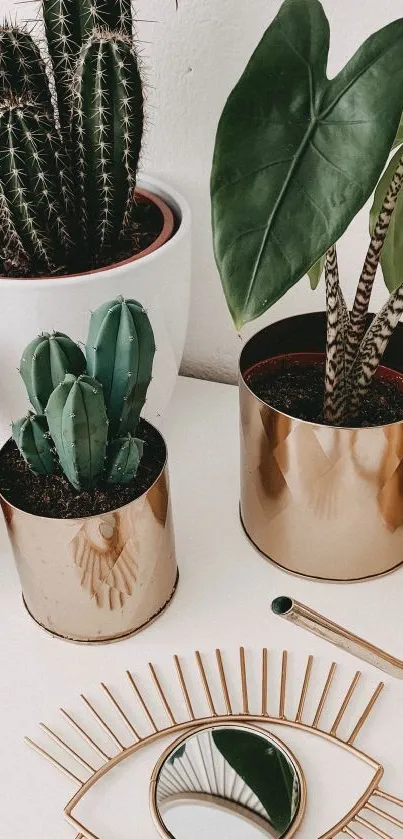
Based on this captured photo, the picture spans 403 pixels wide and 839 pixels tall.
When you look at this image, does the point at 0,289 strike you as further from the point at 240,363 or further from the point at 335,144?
the point at 335,144

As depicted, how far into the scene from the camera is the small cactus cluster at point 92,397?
0.59m

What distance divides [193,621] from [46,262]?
1.20 feet

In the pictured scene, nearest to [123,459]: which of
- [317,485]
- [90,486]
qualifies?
[90,486]

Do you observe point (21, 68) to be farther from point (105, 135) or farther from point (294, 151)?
point (294, 151)

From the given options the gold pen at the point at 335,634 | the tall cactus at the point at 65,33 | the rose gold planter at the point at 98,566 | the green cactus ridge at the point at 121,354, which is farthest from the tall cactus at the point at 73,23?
the gold pen at the point at 335,634

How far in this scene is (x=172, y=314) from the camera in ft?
2.66

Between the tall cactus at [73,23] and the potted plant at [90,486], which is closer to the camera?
the potted plant at [90,486]

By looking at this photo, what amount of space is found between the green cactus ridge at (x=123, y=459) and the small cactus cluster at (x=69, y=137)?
23 centimetres

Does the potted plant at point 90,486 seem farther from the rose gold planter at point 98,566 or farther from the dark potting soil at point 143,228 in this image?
the dark potting soil at point 143,228

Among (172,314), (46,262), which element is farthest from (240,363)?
(46,262)

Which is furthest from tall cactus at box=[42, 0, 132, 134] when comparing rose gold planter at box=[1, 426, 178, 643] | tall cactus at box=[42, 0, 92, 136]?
rose gold planter at box=[1, 426, 178, 643]

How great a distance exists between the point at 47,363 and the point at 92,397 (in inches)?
2.7

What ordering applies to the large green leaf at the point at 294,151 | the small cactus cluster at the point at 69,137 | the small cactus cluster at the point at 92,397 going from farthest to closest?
the small cactus cluster at the point at 69,137
the small cactus cluster at the point at 92,397
the large green leaf at the point at 294,151

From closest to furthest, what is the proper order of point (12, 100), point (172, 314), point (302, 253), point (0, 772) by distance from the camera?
point (302, 253)
point (0, 772)
point (12, 100)
point (172, 314)
